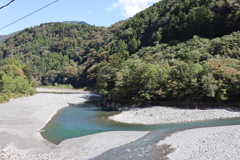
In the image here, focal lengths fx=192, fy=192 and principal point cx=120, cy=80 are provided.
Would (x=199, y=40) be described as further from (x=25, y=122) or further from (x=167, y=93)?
(x=25, y=122)

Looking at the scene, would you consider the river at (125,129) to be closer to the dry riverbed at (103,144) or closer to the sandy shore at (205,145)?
the dry riverbed at (103,144)

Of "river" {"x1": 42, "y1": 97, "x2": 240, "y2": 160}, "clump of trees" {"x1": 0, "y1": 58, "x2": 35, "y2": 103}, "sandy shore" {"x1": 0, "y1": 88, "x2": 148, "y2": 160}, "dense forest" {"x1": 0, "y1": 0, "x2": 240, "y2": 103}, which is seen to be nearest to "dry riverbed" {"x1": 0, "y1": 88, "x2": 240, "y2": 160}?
"sandy shore" {"x1": 0, "y1": 88, "x2": 148, "y2": 160}

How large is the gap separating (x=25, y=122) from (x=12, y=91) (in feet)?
124

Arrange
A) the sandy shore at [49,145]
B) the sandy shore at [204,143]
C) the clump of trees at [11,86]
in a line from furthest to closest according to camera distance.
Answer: the clump of trees at [11,86] < the sandy shore at [49,145] < the sandy shore at [204,143]

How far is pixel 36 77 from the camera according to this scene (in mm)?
145000

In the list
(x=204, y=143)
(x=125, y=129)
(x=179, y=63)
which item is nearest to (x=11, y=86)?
(x=125, y=129)

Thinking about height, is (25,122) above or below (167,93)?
below

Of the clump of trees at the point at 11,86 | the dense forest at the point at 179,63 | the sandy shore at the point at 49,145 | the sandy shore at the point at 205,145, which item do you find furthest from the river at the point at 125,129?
the clump of trees at the point at 11,86

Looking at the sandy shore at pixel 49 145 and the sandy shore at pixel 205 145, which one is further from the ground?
the sandy shore at pixel 205 145

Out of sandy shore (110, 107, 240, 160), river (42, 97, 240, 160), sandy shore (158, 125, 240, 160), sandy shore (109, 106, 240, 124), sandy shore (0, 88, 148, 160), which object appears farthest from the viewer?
sandy shore (109, 106, 240, 124)

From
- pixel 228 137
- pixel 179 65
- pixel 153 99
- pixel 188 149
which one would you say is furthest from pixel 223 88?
pixel 188 149

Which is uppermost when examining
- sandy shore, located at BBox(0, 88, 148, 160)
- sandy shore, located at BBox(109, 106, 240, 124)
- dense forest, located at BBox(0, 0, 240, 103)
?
dense forest, located at BBox(0, 0, 240, 103)

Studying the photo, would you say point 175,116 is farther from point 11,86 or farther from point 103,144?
point 11,86

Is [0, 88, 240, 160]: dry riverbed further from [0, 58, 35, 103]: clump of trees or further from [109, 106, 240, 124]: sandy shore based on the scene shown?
[0, 58, 35, 103]: clump of trees
